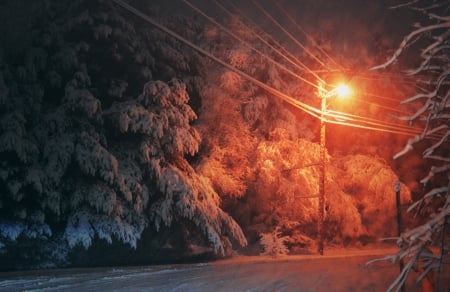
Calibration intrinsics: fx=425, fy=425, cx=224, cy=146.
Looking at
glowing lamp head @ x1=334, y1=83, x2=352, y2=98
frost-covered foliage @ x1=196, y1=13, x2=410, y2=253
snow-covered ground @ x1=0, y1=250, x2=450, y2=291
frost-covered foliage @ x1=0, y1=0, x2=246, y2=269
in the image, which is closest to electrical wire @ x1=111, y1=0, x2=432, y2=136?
glowing lamp head @ x1=334, y1=83, x2=352, y2=98

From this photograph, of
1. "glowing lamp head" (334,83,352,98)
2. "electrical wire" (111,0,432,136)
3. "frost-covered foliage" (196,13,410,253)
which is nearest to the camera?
"electrical wire" (111,0,432,136)

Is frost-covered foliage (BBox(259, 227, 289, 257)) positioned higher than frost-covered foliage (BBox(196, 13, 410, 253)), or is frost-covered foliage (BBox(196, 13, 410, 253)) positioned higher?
frost-covered foliage (BBox(196, 13, 410, 253))

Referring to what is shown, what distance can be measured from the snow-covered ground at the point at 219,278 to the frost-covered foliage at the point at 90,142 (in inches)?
62.9

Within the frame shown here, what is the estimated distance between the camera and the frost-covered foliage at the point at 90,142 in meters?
12.5

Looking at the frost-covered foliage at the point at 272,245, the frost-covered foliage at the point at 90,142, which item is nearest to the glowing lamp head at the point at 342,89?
the frost-covered foliage at the point at 90,142

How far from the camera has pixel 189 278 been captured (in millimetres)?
10641

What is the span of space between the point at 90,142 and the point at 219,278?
5914 millimetres

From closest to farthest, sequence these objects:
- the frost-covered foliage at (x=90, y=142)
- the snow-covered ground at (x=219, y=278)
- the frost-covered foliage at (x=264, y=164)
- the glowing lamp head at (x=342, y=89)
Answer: the snow-covered ground at (x=219, y=278) < the frost-covered foliage at (x=90, y=142) < the glowing lamp head at (x=342, y=89) < the frost-covered foliage at (x=264, y=164)

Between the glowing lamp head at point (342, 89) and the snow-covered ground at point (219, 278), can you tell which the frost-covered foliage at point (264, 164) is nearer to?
the glowing lamp head at point (342, 89)

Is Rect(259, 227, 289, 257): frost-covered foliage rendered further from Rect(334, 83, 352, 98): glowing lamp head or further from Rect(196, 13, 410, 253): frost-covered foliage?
Rect(334, 83, 352, 98): glowing lamp head

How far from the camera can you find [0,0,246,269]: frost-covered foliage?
41.1 feet

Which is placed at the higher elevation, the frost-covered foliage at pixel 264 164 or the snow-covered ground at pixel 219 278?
the frost-covered foliage at pixel 264 164

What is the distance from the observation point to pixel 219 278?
10.7 meters

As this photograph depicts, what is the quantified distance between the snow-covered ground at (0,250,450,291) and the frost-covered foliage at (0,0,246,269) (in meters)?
1.60
